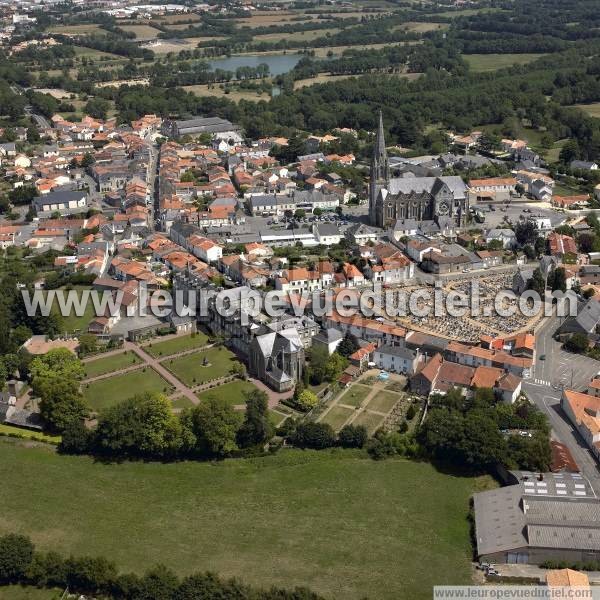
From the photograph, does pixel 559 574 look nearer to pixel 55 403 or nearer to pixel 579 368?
pixel 579 368

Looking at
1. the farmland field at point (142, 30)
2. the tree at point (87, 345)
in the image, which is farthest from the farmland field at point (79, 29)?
the tree at point (87, 345)

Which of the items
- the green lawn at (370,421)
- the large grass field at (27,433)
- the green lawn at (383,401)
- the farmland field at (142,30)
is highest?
the farmland field at (142,30)

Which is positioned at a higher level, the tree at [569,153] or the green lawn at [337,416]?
the tree at [569,153]

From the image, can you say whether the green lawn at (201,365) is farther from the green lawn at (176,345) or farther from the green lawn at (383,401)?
the green lawn at (383,401)

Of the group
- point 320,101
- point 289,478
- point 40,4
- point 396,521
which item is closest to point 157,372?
point 289,478

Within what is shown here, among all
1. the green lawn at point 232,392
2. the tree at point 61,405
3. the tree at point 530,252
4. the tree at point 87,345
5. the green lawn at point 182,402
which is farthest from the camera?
the tree at point 530,252

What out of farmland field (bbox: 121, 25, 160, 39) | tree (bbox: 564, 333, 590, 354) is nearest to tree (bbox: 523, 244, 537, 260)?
tree (bbox: 564, 333, 590, 354)

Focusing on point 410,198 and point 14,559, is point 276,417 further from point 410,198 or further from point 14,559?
point 410,198
